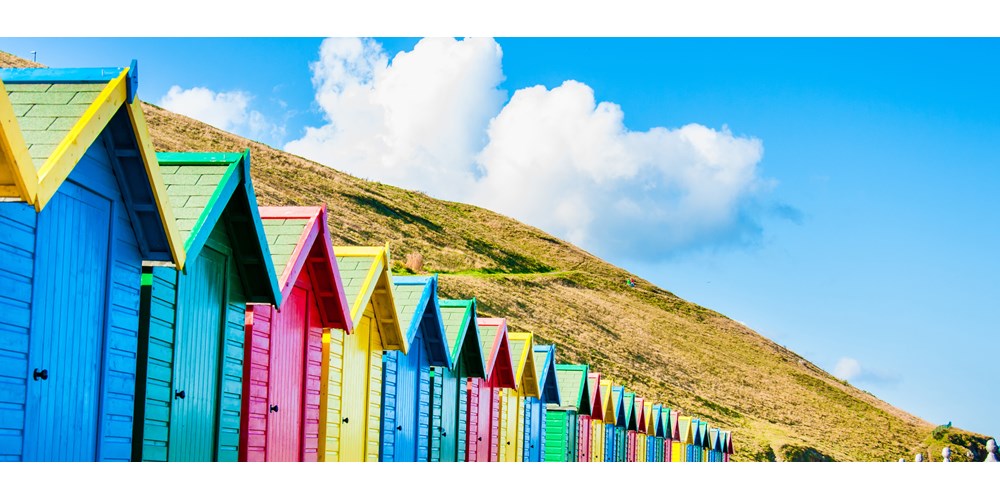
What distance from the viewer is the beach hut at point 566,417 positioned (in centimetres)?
3372

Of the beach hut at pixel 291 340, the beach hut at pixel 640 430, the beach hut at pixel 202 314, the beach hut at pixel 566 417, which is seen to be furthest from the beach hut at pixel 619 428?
the beach hut at pixel 202 314

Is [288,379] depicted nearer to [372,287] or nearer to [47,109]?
[372,287]

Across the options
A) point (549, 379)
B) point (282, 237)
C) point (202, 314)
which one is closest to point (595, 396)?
point (549, 379)

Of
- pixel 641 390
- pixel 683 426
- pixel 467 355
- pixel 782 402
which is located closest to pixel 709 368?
pixel 782 402

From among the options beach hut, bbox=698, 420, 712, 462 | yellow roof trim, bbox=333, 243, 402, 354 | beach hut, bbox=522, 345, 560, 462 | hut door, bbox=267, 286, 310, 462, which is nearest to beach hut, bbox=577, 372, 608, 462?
beach hut, bbox=522, 345, 560, 462

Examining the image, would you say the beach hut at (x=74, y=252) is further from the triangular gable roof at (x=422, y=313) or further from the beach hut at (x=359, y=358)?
the triangular gable roof at (x=422, y=313)

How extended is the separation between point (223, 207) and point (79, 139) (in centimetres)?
303

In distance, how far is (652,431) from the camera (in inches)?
1943

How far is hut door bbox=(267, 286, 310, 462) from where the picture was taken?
50.1ft

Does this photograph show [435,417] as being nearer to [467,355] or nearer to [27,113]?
[467,355]

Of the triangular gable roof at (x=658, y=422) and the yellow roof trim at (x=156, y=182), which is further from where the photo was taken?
the triangular gable roof at (x=658, y=422)

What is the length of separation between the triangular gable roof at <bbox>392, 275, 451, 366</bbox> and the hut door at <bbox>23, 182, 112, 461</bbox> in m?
8.58

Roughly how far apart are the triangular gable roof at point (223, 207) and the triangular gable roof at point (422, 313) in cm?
A: 524

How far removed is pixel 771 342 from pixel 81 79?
131241 mm
